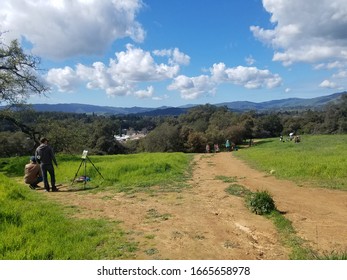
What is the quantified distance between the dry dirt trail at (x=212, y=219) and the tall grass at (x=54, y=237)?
0.53 meters

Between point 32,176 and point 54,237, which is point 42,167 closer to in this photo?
point 32,176

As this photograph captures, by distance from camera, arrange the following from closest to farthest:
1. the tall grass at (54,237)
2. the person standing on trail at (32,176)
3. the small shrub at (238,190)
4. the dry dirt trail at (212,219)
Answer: the tall grass at (54,237), the dry dirt trail at (212,219), the small shrub at (238,190), the person standing on trail at (32,176)

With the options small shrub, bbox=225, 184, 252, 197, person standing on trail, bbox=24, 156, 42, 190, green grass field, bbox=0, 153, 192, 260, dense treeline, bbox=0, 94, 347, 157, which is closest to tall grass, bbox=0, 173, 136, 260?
green grass field, bbox=0, 153, 192, 260

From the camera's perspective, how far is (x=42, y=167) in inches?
632

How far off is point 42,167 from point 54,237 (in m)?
8.90

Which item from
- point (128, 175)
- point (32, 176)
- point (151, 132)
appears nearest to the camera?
point (32, 176)

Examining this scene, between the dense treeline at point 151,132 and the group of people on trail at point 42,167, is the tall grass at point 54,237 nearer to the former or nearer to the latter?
the group of people on trail at point 42,167

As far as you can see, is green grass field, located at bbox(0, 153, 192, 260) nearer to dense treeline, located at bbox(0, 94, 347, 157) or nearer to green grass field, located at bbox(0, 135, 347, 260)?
green grass field, located at bbox(0, 135, 347, 260)

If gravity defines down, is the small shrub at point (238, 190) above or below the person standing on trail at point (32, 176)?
below

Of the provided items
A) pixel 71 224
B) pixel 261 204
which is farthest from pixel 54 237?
pixel 261 204

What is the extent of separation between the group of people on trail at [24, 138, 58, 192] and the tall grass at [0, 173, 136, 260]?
16.9 ft

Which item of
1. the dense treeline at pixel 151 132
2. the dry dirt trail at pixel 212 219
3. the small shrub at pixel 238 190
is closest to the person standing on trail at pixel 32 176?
the dry dirt trail at pixel 212 219

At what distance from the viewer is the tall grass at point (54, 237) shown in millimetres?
6918
